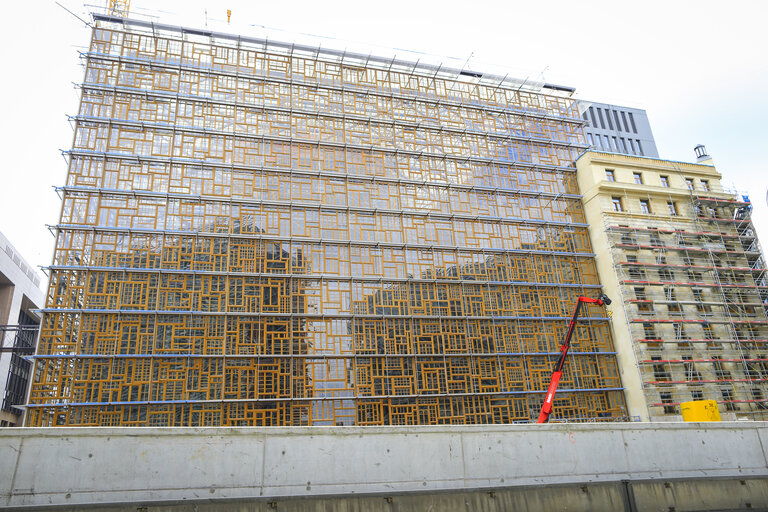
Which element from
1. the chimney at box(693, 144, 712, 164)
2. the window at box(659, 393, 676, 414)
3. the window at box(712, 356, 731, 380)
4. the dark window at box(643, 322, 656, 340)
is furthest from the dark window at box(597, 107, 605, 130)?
the window at box(659, 393, 676, 414)

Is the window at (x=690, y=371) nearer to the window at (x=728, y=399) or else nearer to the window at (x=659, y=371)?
the window at (x=659, y=371)

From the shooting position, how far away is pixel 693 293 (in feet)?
121

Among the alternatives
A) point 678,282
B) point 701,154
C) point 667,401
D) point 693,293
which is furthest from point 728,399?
point 701,154

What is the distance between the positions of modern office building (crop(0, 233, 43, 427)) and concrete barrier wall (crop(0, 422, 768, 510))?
1342 inches

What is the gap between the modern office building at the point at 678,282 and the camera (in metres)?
33.9

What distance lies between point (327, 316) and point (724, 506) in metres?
19.9

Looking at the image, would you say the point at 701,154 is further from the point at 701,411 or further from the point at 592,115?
the point at 701,411

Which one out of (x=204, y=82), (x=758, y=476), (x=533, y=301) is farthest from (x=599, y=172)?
(x=204, y=82)

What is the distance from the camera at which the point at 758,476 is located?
17266 mm

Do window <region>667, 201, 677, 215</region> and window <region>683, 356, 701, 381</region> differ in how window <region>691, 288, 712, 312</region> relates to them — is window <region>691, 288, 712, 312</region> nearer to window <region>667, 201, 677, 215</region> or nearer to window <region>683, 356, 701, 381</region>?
window <region>683, 356, 701, 381</region>

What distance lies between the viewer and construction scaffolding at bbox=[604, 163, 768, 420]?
3400 cm

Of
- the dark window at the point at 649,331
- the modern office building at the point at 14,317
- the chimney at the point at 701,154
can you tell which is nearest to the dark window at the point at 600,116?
the chimney at the point at 701,154

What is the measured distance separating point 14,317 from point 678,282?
55857 mm

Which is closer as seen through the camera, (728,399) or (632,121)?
(728,399)
